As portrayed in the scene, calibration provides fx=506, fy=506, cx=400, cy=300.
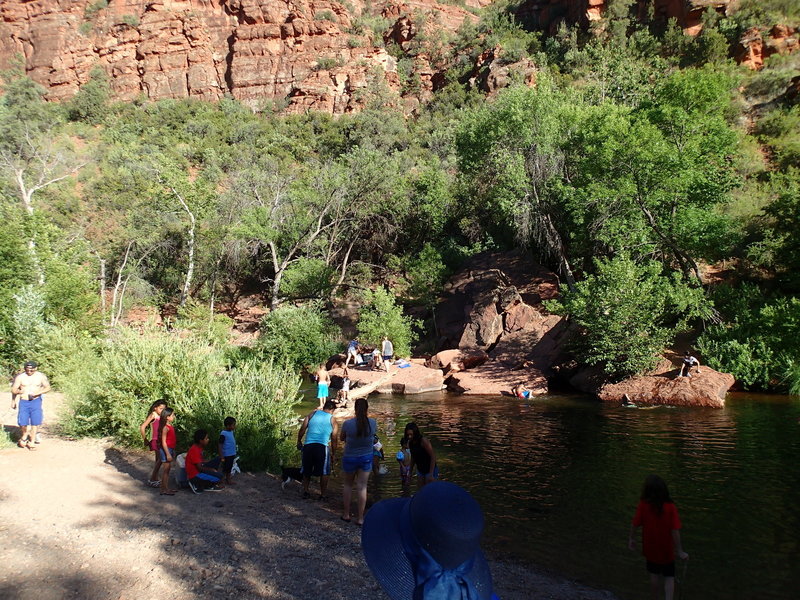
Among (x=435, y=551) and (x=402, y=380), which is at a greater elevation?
(x=435, y=551)

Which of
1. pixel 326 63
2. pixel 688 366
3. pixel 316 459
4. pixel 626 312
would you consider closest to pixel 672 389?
pixel 688 366

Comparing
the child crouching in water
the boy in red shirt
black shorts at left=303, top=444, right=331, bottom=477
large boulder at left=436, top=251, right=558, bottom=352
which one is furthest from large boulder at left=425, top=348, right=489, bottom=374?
the boy in red shirt

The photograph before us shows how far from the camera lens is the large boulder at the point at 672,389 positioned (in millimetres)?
15391

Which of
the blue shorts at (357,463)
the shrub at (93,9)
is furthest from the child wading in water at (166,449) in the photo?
the shrub at (93,9)

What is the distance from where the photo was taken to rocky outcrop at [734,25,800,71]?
1529 inches

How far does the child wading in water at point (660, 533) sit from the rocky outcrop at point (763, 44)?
151 feet

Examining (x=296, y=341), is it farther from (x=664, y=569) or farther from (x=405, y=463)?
(x=664, y=569)

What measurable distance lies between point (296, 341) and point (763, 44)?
140ft

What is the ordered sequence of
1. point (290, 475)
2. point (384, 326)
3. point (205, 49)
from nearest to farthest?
point (290, 475) → point (384, 326) → point (205, 49)

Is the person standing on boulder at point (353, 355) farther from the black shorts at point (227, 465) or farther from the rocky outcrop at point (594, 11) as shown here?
the rocky outcrop at point (594, 11)

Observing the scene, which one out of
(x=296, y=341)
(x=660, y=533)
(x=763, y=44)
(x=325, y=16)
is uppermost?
(x=325, y=16)

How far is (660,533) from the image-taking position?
4754 millimetres

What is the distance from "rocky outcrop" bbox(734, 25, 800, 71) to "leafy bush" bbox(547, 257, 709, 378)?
105 ft

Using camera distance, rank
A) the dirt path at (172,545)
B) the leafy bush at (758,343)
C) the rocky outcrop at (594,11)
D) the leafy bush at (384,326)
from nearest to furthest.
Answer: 1. the dirt path at (172,545)
2. the leafy bush at (758,343)
3. the leafy bush at (384,326)
4. the rocky outcrop at (594,11)
